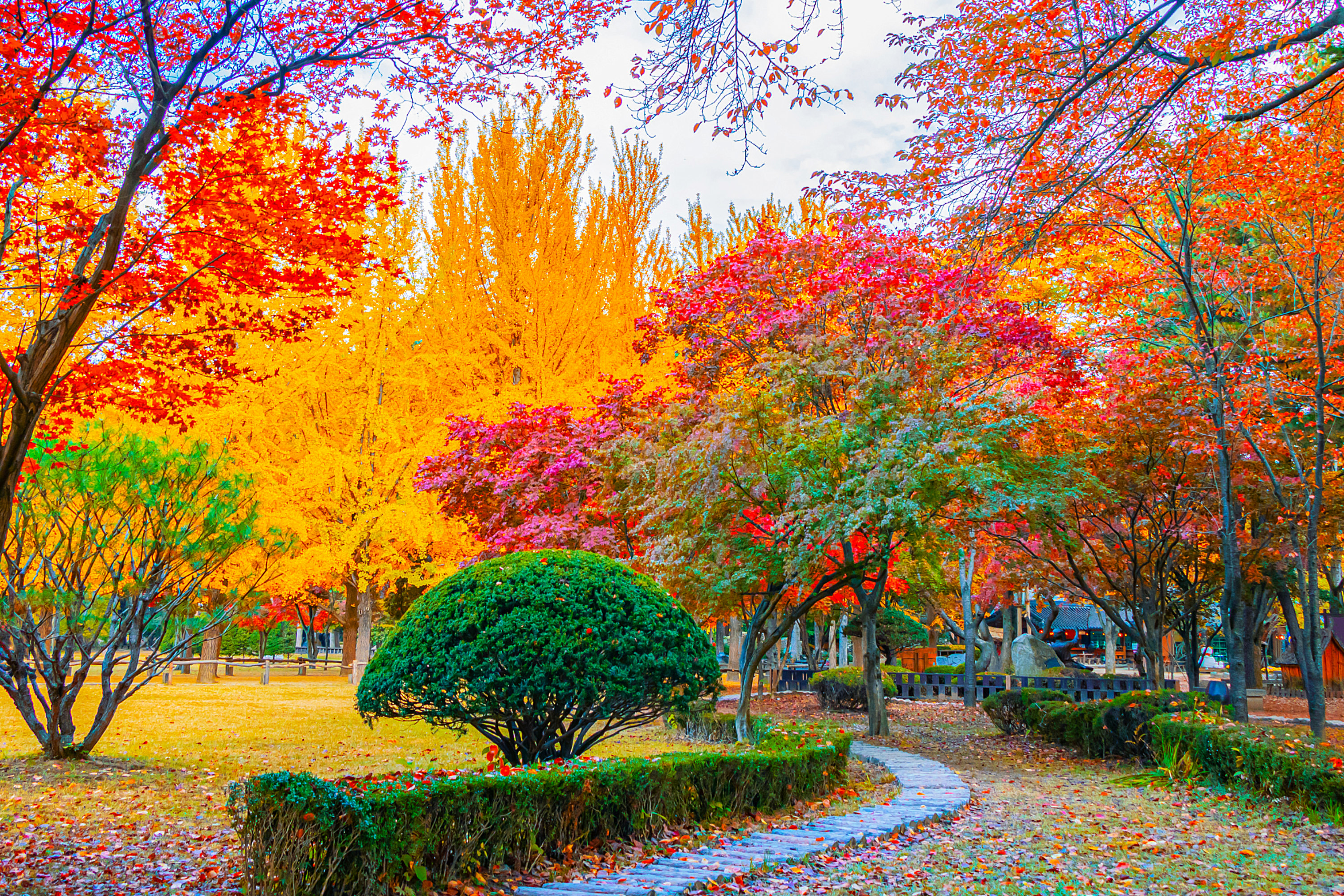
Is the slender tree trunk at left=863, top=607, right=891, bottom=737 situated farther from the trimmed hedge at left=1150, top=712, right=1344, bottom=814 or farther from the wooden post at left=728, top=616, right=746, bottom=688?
the wooden post at left=728, top=616, right=746, bottom=688

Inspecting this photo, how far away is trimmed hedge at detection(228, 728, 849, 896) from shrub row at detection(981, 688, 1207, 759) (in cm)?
643

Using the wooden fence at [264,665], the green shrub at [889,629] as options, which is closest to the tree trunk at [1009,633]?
the green shrub at [889,629]

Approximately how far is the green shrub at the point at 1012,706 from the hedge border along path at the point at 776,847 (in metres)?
4.88

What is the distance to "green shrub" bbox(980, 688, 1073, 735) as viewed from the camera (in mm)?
13008

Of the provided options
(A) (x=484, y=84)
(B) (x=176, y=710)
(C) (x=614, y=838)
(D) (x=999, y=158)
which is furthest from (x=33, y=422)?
(B) (x=176, y=710)

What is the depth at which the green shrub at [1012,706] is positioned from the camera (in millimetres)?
13008

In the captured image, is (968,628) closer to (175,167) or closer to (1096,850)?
(1096,850)

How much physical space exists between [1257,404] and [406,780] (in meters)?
10.0

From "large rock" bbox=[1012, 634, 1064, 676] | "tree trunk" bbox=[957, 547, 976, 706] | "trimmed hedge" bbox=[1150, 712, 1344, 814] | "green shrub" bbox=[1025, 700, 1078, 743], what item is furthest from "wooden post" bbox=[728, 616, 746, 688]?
"trimmed hedge" bbox=[1150, 712, 1344, 814]

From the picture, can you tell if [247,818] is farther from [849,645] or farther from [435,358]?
[849,645]

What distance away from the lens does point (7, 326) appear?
380 inches

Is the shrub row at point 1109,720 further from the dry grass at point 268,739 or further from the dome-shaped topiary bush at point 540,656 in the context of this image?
the dome-shaped topiary bush at point 540,656

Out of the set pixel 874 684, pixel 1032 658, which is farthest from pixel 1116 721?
pixel 1032 658

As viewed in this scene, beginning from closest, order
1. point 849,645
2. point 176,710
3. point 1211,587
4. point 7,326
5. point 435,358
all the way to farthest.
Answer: point 7,326
point 176,710
point 1211,587
point 435,358
point 849,645
